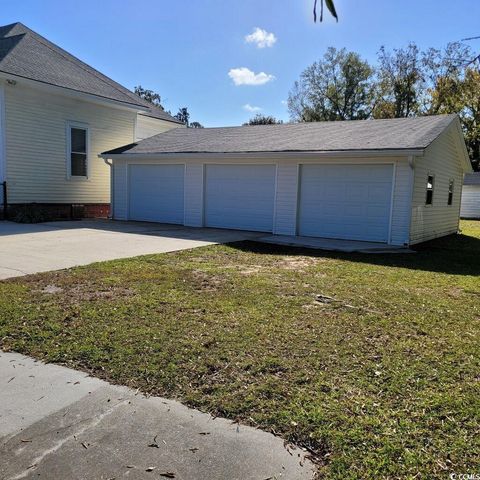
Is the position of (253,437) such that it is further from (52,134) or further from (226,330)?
(52,134)

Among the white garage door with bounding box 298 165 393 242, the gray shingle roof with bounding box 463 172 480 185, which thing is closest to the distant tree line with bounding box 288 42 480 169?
the gray shingle roof with bounding box 463 172 480 185

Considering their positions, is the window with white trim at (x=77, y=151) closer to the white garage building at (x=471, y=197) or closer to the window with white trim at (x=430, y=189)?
the window with white trim at (x=430, y=189)

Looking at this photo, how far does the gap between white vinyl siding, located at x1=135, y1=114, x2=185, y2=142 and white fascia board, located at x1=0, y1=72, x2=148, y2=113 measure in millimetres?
1107

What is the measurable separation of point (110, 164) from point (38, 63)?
4.28m

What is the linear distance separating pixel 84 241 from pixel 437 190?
1059 centimetres

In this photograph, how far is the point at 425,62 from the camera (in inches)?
1393

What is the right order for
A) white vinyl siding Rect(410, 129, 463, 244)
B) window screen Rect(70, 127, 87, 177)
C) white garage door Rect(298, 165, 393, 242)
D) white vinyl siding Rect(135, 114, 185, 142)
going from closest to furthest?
white garage door Rect(298, 165, 393, 242) → white vinyl siding Rect(410, 129, 463, 244) → window screen Rect(70, 127, 87, 177) → white vinyl siding Rect(135, 114, 185, 142)

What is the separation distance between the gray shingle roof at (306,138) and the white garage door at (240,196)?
0.73 m

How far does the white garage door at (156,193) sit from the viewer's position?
15.8m

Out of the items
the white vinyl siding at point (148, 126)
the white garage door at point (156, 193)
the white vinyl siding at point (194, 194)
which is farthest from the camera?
the white vinyl siding at point (148, 126)

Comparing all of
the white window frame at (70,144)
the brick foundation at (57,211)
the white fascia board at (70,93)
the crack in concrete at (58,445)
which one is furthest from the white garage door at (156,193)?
the crack in concrete at (58,445)

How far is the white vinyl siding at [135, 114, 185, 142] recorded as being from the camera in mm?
20531

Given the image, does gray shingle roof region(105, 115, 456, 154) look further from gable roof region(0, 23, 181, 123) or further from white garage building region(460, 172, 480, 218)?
white garage building region(460, 172, 480, 218)

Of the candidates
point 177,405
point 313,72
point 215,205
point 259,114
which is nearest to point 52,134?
point 215,205
